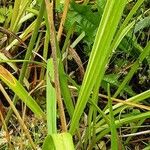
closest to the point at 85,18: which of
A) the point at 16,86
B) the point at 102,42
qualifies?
the point at 16,86

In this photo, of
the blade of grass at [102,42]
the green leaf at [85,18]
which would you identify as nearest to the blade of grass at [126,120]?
the blade of grass at [102,42]

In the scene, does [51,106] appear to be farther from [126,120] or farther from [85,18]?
[85,18]

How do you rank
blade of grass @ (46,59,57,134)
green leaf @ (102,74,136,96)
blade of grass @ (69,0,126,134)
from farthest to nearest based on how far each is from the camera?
green leaf @ (102,74,136,96), blade of grass @ (46,59,57,134), blade of grass @ (69,0,126,134)

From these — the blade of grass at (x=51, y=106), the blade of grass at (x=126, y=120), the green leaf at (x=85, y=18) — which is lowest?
the blade of grass at (x=126, y=120)

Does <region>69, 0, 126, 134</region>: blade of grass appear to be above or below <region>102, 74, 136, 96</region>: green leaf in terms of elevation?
above

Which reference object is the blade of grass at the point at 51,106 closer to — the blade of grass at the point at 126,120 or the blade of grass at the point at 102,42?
the blade of grass at the point at 102,42

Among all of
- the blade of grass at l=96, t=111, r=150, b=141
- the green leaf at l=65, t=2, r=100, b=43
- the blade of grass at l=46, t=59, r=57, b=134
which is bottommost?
the blade of grass at l=96, t=111, r=150, b=141

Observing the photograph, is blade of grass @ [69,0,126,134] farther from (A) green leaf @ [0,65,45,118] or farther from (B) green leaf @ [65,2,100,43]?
(B) green leaf @ [65,2,100,43]

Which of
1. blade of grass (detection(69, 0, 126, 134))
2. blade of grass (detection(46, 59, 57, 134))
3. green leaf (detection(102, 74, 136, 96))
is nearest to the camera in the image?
blade of grass (detection(69, 0, 126, 134))

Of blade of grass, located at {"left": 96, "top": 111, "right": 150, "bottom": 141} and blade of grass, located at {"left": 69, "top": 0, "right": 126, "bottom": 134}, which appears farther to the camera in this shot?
blade of grass, located at {"left": 96, "top": 111, "right": 150, "bottom": 141}

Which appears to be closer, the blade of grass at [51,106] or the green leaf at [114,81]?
the blade of grass at [51,106]

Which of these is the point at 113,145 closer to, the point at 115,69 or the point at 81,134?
the point at 81,134

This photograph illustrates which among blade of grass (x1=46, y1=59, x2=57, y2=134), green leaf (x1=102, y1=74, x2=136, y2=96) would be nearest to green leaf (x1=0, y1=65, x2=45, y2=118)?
blade of grass (x1=46, y1=59, x2=57, y2=134)
